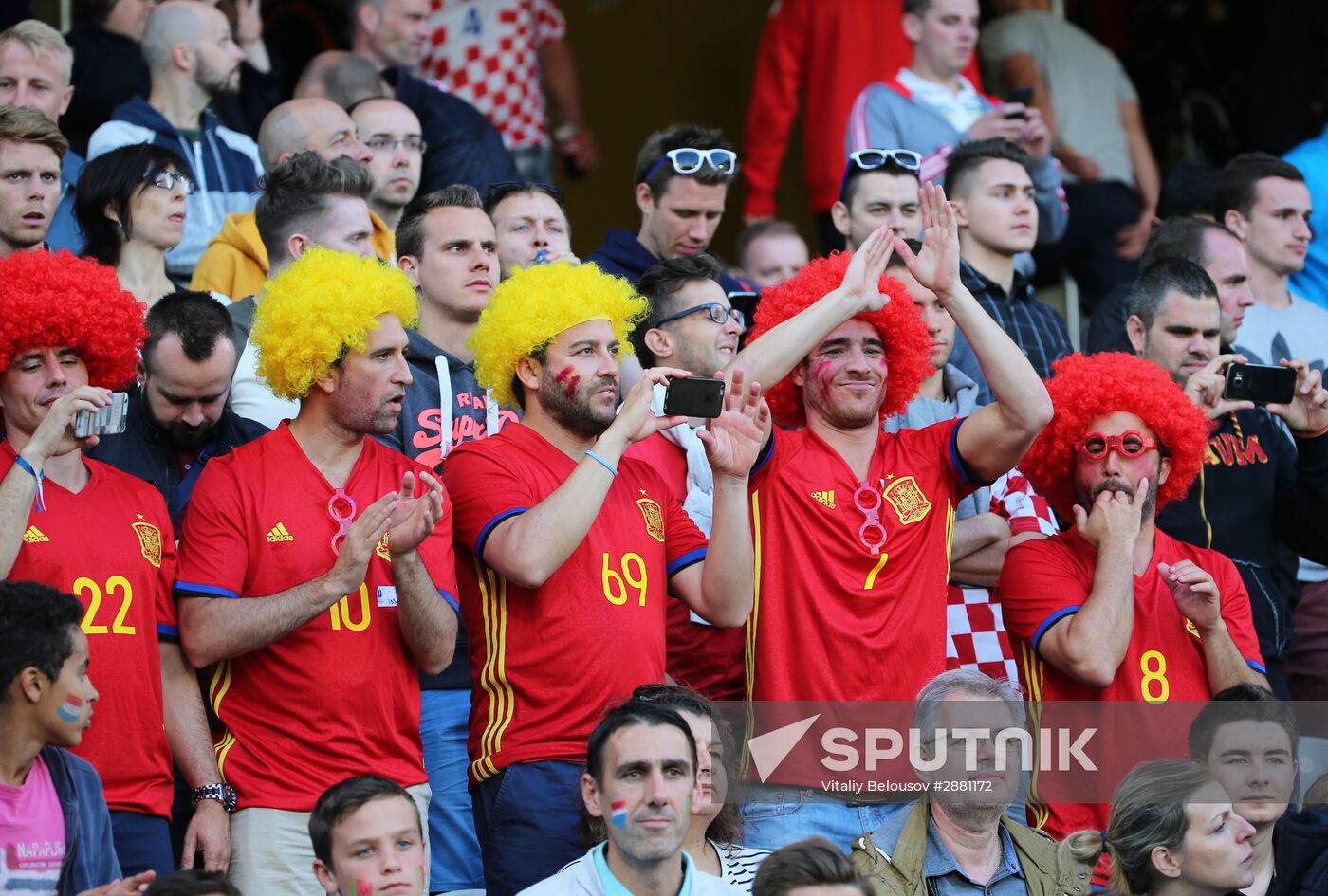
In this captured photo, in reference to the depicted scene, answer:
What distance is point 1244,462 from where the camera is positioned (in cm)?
746

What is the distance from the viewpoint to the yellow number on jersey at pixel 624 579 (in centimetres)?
570

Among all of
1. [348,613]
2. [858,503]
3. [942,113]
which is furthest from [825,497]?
[942,113]

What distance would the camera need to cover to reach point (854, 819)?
5.80 m

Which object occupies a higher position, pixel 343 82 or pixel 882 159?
pixel 343 82

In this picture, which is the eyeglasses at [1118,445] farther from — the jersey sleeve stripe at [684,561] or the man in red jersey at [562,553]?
the jersey sleeve stripe at [684,561]

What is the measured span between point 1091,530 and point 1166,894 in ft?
4.05

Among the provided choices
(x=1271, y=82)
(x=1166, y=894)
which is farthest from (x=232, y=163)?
(x=1271, y=82)

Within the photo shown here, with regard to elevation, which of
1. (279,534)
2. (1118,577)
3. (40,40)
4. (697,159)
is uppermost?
(40,40)

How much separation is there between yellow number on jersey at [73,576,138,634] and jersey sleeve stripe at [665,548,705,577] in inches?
62.2

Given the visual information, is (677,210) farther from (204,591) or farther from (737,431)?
(204,591)

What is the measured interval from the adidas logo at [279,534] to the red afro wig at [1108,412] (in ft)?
8.59

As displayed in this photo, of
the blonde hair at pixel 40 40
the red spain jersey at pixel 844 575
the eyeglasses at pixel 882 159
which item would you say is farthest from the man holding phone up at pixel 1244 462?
the blonde hair at pixel 40 40

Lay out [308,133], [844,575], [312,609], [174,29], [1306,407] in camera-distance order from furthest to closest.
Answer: [174,29], [308,133], [1306,407], [844,575], [312,609]

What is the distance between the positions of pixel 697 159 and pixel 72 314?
3201 millimetres
